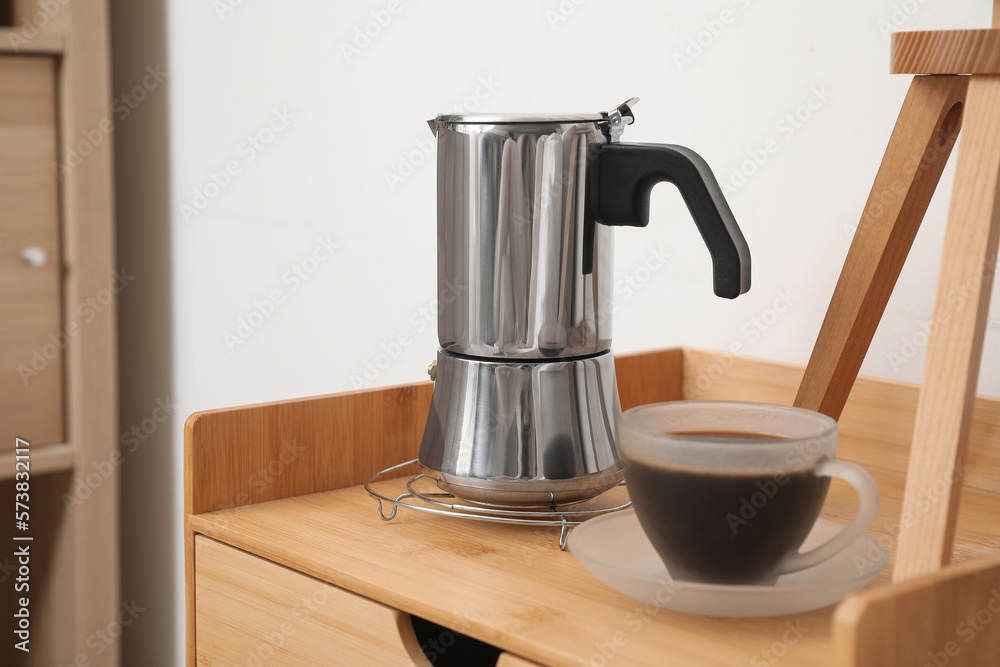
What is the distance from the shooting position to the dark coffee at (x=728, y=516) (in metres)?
0.50

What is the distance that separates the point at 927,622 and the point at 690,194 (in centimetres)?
28

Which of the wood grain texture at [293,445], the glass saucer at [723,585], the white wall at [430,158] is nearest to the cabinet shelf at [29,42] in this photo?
the white wall at [430,158]

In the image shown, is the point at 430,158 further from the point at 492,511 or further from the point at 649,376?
the point at 492,511

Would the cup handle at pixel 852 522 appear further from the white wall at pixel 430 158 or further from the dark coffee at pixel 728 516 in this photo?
the white wall at pixel 430 158

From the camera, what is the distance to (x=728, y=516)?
0.50 metres

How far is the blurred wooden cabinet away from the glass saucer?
3.92 feet

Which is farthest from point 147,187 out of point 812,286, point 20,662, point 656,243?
point 812,286

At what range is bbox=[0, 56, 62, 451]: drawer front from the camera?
1.46 meters

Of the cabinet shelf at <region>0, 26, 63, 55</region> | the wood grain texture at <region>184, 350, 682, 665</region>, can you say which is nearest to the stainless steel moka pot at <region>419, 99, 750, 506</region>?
the wood grain texture at <region>184, 350, 682, 665</region>

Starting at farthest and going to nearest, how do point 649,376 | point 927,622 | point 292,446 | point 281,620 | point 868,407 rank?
point 649,376 < point 868,407 < point 292,446 < point 281,620 < point 927,622

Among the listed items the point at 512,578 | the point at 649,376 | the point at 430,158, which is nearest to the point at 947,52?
the point at 512,578

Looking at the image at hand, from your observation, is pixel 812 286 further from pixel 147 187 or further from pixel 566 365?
pixel 147 187

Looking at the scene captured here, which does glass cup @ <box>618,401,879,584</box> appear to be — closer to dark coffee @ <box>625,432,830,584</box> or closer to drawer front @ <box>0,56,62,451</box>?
dark coffee @ <box>625,432,830,584</box>

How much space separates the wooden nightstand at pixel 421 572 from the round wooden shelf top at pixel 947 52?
9.5 inches
